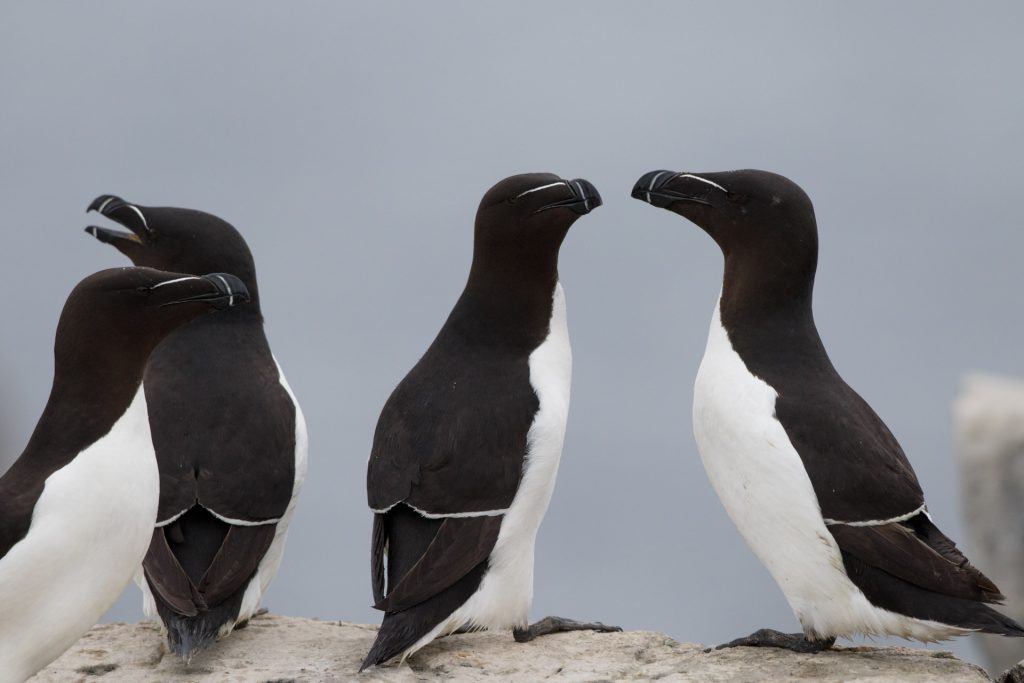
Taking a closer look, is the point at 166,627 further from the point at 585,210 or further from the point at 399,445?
the point at 585,210

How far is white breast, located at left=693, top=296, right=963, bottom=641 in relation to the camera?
5.48 m

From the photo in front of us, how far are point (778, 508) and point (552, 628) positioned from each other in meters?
1.33

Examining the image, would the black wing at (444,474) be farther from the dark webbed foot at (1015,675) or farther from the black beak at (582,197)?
the dark webbed foot at (1015,675)

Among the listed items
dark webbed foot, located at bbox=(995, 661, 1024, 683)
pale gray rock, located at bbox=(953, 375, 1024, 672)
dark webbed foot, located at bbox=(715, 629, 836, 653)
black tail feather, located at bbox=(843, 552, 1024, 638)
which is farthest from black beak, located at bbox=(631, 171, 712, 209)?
pale gray rock, located at bbox=(953, 375, 1024, 672)

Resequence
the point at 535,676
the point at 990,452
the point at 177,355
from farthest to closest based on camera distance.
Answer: the point at 990,452 → the point at 177,355 → the point at 535,676

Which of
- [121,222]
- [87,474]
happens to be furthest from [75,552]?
[121,222]

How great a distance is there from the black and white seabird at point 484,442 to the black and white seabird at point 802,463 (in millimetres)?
703

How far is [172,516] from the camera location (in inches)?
229

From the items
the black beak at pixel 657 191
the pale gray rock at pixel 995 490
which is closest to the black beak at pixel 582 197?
the black beak at pixel 657 191

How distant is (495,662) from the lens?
5754mm

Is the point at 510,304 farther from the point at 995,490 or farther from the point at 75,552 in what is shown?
the point at 995,490

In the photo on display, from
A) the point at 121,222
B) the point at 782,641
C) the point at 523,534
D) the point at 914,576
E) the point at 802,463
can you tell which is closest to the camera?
the point at 914,576

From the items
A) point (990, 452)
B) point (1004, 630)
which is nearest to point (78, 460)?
point (1004, 630)

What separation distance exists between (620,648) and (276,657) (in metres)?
1.52
